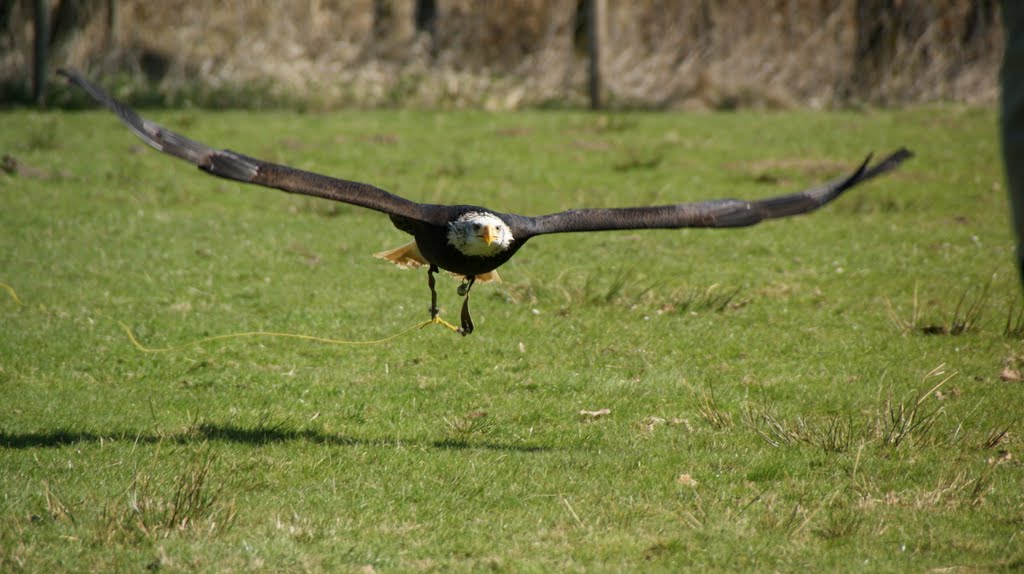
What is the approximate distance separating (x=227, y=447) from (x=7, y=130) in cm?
1055

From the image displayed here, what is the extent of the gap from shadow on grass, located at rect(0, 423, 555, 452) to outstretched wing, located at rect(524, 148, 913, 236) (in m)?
1.35

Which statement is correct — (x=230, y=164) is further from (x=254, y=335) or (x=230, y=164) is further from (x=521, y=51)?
(x=521, y=51)

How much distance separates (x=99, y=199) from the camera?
1280 cm

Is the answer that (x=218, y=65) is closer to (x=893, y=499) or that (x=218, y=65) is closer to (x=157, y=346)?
(x=157, y=346)

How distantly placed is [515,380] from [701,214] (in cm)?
194

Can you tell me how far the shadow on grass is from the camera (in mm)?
6758

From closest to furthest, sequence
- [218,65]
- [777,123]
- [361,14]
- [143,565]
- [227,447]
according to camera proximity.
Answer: [143,565] → [227,447] → [777,123] → [218,65] → [361,14]

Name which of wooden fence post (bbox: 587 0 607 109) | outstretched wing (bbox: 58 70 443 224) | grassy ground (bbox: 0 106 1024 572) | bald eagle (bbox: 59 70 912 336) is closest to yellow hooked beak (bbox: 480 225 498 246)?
bald eagle (bbox: 59 70 912 336)

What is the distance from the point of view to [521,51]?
69.4 ft

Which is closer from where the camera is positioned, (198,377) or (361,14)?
(198,377)

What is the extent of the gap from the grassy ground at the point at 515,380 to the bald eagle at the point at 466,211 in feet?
3.56

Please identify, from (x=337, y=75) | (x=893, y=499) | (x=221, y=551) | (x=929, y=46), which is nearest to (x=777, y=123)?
(x=929, y=46)

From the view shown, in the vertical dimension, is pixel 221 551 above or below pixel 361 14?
below

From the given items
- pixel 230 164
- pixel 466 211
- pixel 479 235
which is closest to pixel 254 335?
pixel 466 211
